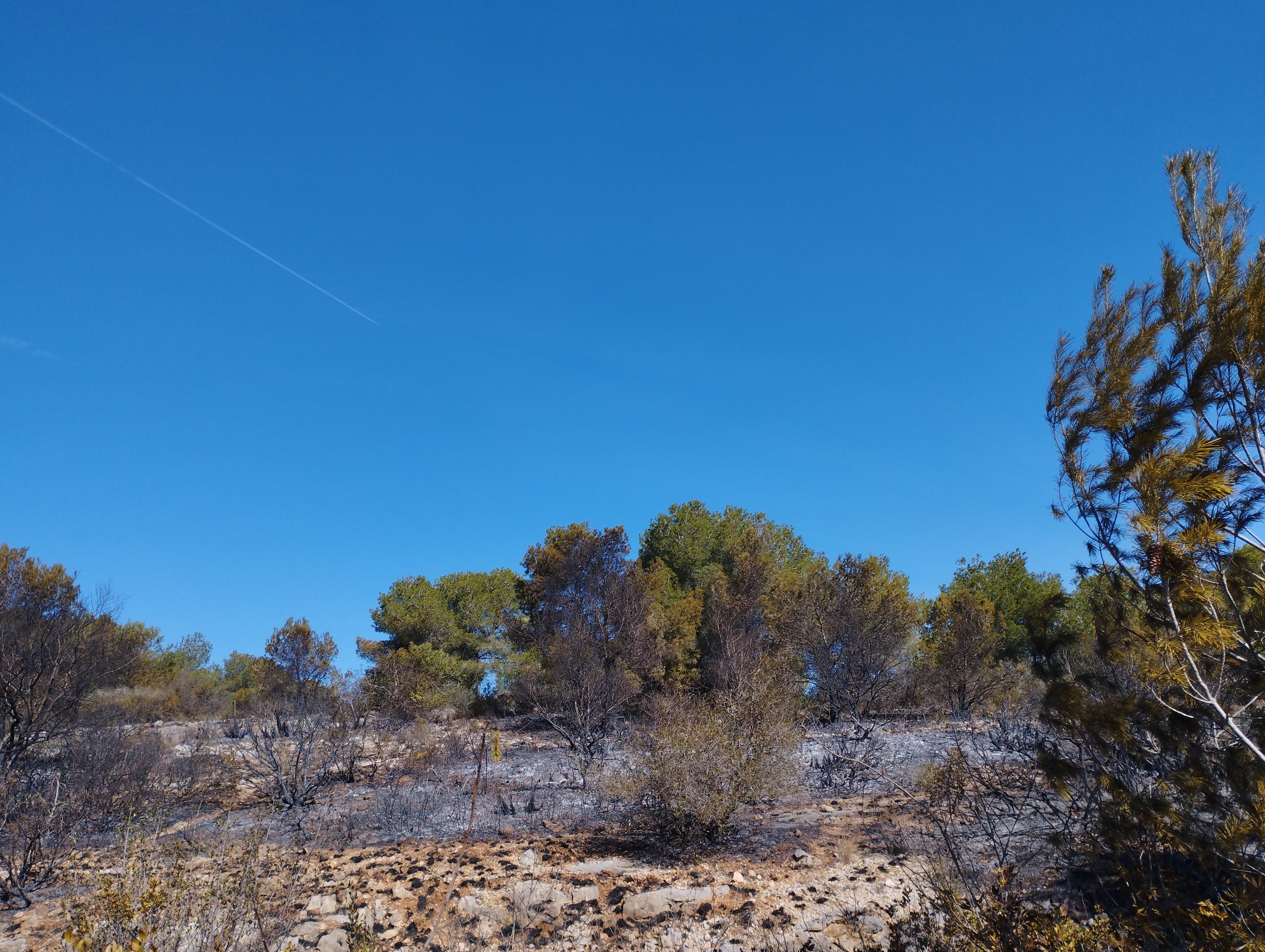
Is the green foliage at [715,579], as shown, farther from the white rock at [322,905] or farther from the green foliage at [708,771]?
the white rock at [322,905]

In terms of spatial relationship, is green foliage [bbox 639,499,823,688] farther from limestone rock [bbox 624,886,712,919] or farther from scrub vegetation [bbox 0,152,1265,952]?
limestone rock [bbox 624,886,712,919]

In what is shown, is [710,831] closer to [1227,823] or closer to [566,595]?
[1227,823]

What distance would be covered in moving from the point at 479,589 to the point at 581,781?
1873cm

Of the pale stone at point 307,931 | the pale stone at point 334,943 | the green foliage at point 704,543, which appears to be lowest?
the pale stone at point 334,943

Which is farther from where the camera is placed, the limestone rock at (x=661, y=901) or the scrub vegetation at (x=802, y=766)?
the limestone rock at (x=661, y=901)

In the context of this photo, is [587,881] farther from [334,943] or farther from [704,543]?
[704,543]

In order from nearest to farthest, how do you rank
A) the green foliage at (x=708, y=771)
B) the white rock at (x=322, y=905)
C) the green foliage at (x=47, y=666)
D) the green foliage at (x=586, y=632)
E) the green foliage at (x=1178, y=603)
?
the green foliage at (x=1178, y=603)
the white rock at (x=322, y=905)
the green foliage at (x=708, y=771)
the green foliage at (x=47, y=666)
the green foliage at (x=586, y=632)

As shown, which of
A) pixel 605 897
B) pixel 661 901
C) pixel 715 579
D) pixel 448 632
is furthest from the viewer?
pixel 448 632

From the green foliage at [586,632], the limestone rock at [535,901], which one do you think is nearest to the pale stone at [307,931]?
the limestone rock at [535,901]

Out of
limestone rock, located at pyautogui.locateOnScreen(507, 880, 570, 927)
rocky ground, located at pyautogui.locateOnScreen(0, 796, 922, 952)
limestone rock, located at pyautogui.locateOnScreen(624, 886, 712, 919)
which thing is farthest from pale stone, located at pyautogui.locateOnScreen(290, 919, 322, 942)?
limestone rock, located at pyautogui.locateOnScreen(624, 886, 712, 919)

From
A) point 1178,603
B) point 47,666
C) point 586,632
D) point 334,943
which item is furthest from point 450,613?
point 1178,603

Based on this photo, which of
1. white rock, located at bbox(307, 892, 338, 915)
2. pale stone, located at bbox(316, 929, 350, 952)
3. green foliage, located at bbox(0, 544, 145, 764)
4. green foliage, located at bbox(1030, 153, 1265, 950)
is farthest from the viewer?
green foliage, located at bbox(0, 544, 145, 764)

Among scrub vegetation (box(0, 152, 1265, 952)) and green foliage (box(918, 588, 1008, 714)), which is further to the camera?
green foliage (box(918, 588, 1008, 714))

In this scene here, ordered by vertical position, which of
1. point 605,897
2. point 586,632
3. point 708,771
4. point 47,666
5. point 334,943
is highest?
point 586,632
